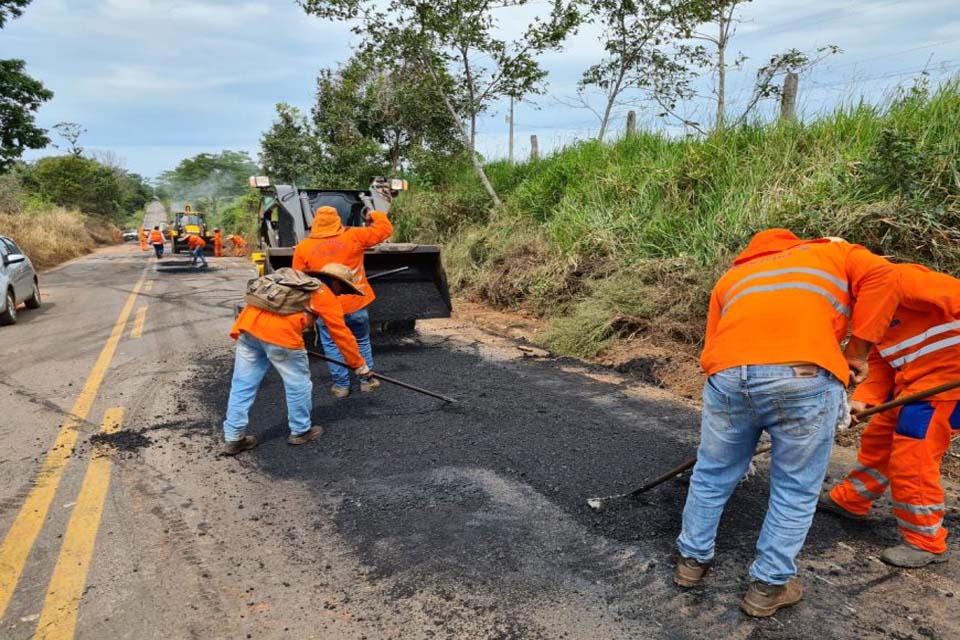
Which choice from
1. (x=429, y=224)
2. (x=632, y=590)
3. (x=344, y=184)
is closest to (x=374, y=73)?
(x=344, y=184)

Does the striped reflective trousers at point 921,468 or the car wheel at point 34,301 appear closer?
the striped reflective trousers at point 921,468

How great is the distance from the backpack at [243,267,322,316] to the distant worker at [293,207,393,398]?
1153 mm

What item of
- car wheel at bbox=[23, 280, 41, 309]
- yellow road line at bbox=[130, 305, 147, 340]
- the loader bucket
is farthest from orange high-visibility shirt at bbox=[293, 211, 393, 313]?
car wheel at bbox=[23, 280, 41, 309]

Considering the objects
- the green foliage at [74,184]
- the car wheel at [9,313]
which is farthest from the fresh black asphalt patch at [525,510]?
the green foliage at [74,184]

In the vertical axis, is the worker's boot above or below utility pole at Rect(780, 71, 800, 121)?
below

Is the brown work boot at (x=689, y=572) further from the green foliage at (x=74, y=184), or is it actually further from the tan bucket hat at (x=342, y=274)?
the green foliage at (x=74, y=184)

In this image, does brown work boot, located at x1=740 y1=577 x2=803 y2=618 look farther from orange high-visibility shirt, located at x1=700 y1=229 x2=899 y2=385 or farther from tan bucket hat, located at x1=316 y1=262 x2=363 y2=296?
tan bucket hat, located at x1=316 y1=262 x2=363 y2=296

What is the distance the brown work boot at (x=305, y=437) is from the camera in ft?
14.2

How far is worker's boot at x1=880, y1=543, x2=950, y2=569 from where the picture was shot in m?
2.75

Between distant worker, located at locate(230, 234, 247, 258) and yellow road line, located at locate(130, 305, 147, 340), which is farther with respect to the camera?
distant worker, located at locate(230, 234, 247, 258)

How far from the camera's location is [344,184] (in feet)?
60.8

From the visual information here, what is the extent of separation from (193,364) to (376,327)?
2235 mm

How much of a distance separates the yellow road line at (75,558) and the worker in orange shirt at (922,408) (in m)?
3.63

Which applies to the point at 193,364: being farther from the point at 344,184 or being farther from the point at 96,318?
the point at 344,184
